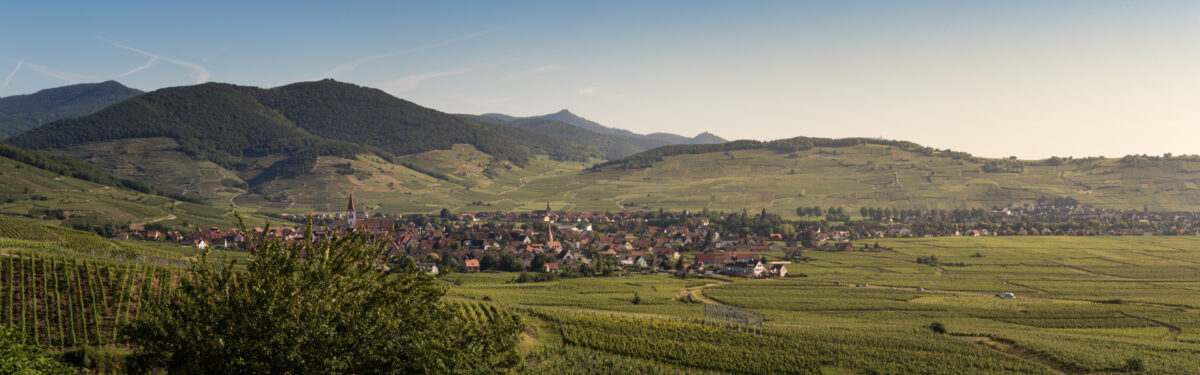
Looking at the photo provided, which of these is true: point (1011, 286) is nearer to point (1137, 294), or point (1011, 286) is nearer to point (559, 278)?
point (1137, 294)

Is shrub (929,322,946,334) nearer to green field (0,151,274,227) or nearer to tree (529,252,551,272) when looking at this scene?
tree (529,252,551,272)

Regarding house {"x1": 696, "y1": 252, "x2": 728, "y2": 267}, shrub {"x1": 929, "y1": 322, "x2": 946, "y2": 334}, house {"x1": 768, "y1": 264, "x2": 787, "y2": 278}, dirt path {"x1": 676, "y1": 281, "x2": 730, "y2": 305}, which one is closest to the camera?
shrub {"x1": 929, "y1": 322, "x2": 946, "y2": 334}

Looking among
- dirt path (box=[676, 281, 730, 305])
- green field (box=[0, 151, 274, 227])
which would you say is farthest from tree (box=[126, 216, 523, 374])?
green field (box=[0, 151, 274, 227])

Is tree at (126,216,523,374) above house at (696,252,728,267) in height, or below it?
above

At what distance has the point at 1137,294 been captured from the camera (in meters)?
83.0

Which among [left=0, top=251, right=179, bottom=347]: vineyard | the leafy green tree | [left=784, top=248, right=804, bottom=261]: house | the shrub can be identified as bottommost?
[left=784, top=248, right=804, bottom=261]: house

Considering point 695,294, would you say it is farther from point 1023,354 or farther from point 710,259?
point 1023,354

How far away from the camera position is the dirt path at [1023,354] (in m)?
46.1

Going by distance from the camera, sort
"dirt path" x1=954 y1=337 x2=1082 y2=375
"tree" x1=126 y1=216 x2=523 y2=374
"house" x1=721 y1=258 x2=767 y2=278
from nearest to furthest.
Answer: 1. "tree" x1=126 y1=216 x2=523 y2=374
2. "dirt path" x1=954 y1=337 x2=1082 y2=375
3. "house" x1=721 y1=258 x2=767 y2=278

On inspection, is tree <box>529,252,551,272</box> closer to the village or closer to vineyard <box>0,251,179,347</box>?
the village

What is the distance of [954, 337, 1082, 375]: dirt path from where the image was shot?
46.1 m

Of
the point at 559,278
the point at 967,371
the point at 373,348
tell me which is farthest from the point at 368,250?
the point at 559,278

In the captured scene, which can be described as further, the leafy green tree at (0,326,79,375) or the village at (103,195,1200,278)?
the village at (103,195,1200,278)

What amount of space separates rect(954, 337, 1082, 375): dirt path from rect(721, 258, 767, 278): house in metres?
47.1
